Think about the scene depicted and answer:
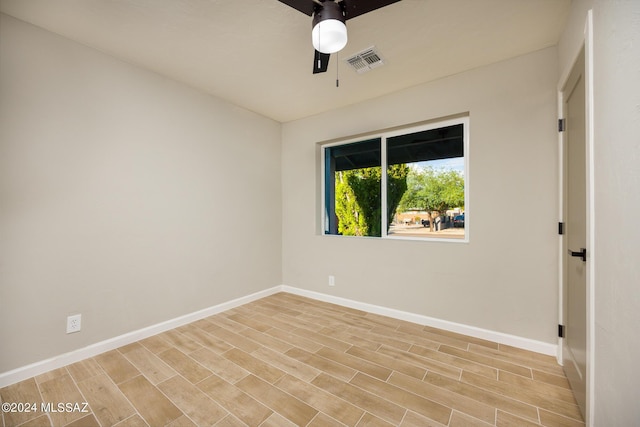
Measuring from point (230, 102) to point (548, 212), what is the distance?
11.9 ft

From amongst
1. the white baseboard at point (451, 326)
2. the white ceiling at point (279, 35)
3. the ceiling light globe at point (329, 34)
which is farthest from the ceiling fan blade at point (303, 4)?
the white baseboard at point (451, 326)

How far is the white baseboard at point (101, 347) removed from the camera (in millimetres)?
1927

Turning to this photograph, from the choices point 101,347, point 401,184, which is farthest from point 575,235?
point 101,347

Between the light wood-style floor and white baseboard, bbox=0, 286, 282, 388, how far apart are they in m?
0.06

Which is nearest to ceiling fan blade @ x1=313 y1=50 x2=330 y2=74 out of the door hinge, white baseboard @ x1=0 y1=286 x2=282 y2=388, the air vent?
the air vent

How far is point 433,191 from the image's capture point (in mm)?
2986

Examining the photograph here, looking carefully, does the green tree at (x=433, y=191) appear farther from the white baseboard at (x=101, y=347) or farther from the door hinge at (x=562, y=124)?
the white baseboard at (x=101, y=347)

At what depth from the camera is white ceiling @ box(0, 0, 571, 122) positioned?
1.84 m

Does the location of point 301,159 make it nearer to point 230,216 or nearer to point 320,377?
point 230,216

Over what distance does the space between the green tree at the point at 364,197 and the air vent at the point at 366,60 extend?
3.93ft

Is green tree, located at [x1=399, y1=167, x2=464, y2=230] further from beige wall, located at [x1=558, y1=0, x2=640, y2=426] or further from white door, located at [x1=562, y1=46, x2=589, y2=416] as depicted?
beige wall, located at [x1=558, y1=0, x2=640, y2=426]

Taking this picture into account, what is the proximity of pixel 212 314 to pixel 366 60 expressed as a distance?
10.6ft

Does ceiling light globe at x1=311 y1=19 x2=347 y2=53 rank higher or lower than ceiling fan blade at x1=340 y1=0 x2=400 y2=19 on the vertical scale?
lower

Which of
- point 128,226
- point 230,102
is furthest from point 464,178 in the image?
point 128,226
